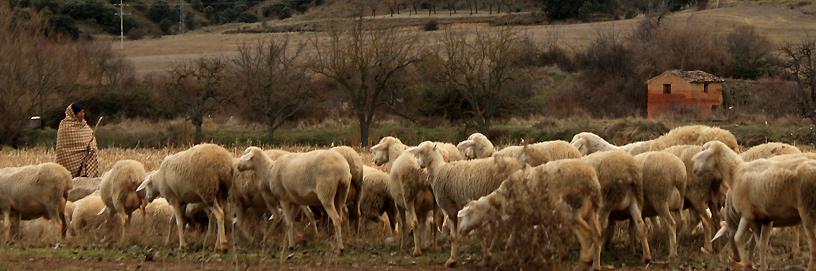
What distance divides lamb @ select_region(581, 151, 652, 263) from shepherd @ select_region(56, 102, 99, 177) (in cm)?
1232

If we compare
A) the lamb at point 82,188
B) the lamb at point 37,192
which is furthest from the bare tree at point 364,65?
the lamb at point 37,192

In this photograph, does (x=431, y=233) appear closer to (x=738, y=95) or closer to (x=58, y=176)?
(x=58, y=176)

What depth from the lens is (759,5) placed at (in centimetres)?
9912

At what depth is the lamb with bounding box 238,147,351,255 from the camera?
14.9 meters

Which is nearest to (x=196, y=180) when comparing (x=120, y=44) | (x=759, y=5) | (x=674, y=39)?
(x=674, y=39)

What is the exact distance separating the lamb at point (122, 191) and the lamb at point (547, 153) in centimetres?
585

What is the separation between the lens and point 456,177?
47.7 feet

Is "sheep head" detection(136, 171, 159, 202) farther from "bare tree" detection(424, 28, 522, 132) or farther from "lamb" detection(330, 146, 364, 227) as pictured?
"bare tree" detection(424, 28, 522, 132)

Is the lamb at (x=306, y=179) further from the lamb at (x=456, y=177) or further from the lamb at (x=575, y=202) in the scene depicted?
the lamb at (x=575, y=202)

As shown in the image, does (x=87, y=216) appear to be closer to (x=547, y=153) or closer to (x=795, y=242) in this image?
(x=547, y=153)

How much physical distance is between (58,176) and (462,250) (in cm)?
619

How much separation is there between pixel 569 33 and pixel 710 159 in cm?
7225

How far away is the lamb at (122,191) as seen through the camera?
17141mm

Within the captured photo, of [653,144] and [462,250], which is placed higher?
[653,144]
